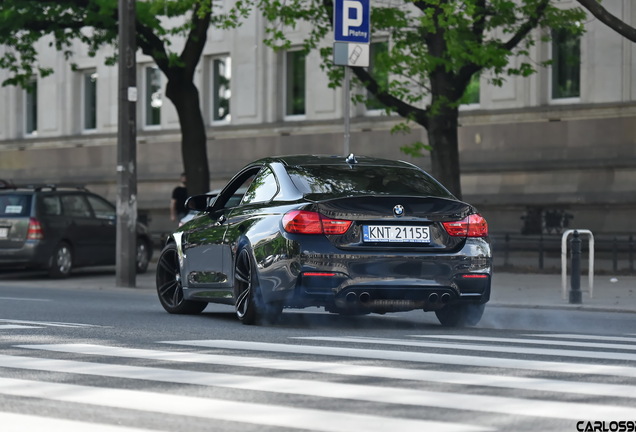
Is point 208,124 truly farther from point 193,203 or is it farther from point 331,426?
point 331,426

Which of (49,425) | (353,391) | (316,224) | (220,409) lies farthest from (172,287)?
(49,425)

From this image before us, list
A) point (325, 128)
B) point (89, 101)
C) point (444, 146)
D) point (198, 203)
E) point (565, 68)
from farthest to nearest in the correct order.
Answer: point (89, 101) → point (325, 128) → point (565, 68) → point (444, 146) → point (198, 203)

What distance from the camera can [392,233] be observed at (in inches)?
445

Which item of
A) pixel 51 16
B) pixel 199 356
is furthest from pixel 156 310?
pixel 51 16

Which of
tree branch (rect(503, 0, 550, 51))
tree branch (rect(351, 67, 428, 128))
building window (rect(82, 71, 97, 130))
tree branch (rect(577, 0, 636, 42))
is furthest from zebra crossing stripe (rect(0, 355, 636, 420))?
building window (rect(82, 71, 97, 130))

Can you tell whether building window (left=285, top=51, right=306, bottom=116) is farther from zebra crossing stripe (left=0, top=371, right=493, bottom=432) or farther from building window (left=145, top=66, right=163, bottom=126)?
zebra crossing stripe (left=0, top=371, right=493, bottom=432)

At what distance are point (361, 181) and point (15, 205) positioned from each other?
15068 mm

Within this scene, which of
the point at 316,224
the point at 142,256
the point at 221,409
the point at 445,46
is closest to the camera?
the point at 221,409

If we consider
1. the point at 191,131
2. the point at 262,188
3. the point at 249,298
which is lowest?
the point at 249,298

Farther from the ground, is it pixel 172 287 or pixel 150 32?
pixel 150 32

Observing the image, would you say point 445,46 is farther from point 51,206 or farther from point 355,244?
point 355,244

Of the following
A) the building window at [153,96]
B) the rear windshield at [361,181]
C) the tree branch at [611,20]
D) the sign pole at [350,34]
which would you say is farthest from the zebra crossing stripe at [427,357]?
the building window at [153,96]

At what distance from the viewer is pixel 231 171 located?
128 feet

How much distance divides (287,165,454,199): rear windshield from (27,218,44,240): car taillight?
13959mm
